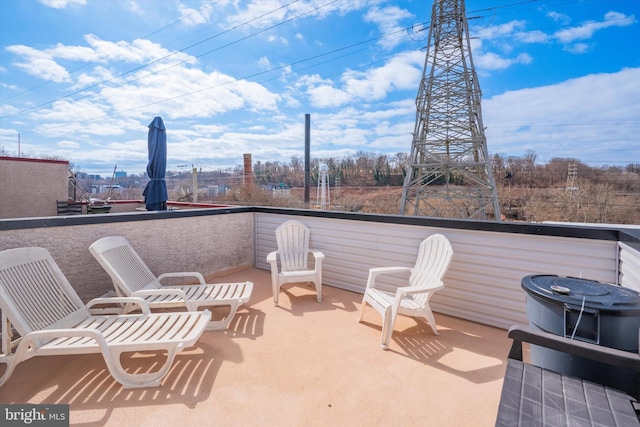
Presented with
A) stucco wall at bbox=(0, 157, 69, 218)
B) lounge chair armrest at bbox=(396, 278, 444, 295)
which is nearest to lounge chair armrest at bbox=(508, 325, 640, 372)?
lounge chair armrest at bbox=(396, 278, 444, 295)

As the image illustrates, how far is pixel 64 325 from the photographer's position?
2.24m

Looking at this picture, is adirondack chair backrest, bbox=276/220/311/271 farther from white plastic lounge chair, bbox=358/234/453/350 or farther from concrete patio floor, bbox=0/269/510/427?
white plastic lounge chair, bbox=358/234/453/350

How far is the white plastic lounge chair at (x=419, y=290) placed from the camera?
2.50 meters

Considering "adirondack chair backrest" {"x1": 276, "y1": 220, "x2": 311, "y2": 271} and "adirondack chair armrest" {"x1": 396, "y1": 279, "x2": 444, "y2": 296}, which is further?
"adirondack chair backrest" {"x1": 276, "y1": 220, "x2": 311, "y2": 271}

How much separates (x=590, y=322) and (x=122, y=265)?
3614 mm

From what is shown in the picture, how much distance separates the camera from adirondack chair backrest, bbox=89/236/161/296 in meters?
2.76

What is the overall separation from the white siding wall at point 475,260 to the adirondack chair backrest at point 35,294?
8.99 feet

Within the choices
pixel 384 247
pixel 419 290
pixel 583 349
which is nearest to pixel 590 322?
pixel 583 349

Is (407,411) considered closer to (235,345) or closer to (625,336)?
(625,336)

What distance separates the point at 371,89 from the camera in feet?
46.1

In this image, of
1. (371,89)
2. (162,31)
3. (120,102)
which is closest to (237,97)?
(162,31)

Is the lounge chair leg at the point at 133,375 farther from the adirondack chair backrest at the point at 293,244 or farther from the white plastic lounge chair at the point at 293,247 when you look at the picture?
the adirondack chair backrest at the point at 293,244

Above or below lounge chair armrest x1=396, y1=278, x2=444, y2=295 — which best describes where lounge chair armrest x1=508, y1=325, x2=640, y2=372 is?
above

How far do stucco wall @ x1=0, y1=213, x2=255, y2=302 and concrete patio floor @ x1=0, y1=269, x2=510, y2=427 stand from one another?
1022 millimetres
